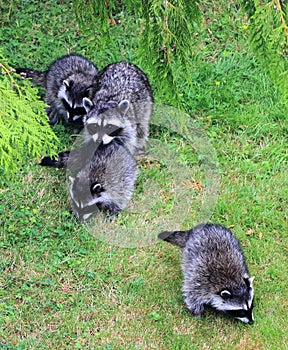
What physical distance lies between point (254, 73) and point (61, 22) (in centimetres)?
263

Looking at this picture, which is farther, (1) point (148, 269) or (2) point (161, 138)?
(2) point (161, 138)

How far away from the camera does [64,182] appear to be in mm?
6094

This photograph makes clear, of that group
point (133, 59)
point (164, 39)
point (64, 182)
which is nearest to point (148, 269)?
point (64, 182)

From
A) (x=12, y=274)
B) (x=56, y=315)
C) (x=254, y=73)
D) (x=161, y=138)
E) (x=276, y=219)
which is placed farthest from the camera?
(x=254, y=73)

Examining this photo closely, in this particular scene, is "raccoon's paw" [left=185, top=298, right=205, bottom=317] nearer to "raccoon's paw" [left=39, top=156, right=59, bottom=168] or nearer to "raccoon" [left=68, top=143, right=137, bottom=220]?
"raccoon" [left=68, top=143, right=137, bottom=220]

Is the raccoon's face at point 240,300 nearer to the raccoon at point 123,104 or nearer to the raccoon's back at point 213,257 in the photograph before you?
the raccoon's back at point 213,257

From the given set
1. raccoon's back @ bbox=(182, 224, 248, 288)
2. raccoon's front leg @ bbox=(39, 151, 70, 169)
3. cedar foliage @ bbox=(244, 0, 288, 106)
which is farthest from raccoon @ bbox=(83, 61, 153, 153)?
cedar foliage @ bbox=(244, 0, 288, 106)

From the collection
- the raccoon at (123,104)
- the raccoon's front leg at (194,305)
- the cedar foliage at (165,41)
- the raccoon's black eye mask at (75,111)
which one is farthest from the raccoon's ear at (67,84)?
the raccoon's front leg at (194,305)

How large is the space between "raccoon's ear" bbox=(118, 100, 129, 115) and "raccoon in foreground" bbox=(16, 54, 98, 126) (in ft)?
1.71

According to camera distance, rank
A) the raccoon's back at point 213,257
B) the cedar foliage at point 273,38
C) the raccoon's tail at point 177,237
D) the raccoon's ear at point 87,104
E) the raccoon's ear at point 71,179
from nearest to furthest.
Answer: the cedar foliage at point 273,38, the raccoon's back at point 213,257, the raccoon's tail at point 177,237, the raccoon's ear at point 71,179, the raccoon's ear at point 87,104

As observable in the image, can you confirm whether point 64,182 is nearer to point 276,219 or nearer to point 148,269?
point 148,269

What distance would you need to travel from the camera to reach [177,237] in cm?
534

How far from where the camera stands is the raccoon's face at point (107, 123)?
20.9ft

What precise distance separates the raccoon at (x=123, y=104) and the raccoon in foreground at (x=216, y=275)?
175 cm
